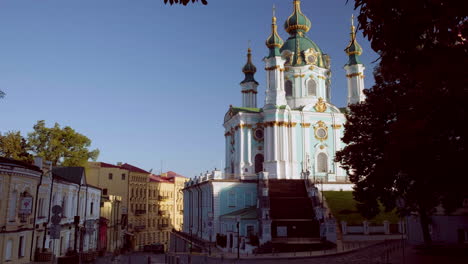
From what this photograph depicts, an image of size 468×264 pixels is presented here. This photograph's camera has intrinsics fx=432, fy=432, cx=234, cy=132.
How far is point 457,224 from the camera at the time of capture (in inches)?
1048

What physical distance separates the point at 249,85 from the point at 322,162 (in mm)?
16697

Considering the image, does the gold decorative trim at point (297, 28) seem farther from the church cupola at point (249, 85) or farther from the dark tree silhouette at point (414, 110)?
the dark tree silhouette at point (414, 110)

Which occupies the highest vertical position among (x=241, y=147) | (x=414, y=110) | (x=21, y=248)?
(x=241, y=147)

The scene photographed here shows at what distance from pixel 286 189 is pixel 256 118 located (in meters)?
14.0

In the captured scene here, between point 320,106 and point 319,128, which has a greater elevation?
point 320,106

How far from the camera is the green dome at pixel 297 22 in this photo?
62281mm

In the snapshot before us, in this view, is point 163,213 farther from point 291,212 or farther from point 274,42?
point 291,212

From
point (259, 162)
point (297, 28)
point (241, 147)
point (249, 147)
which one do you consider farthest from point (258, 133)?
point (297, 28)

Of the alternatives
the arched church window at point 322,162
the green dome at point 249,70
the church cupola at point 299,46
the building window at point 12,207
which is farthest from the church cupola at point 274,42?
the building window at point 12,207

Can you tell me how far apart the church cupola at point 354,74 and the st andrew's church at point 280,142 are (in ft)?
0.44

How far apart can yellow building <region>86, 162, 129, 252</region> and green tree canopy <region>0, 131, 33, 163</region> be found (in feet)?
32.1

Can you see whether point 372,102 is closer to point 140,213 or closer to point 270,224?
point 270,224

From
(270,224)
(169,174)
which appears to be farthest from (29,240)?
(169,174)

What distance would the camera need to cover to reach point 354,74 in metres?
59.0
